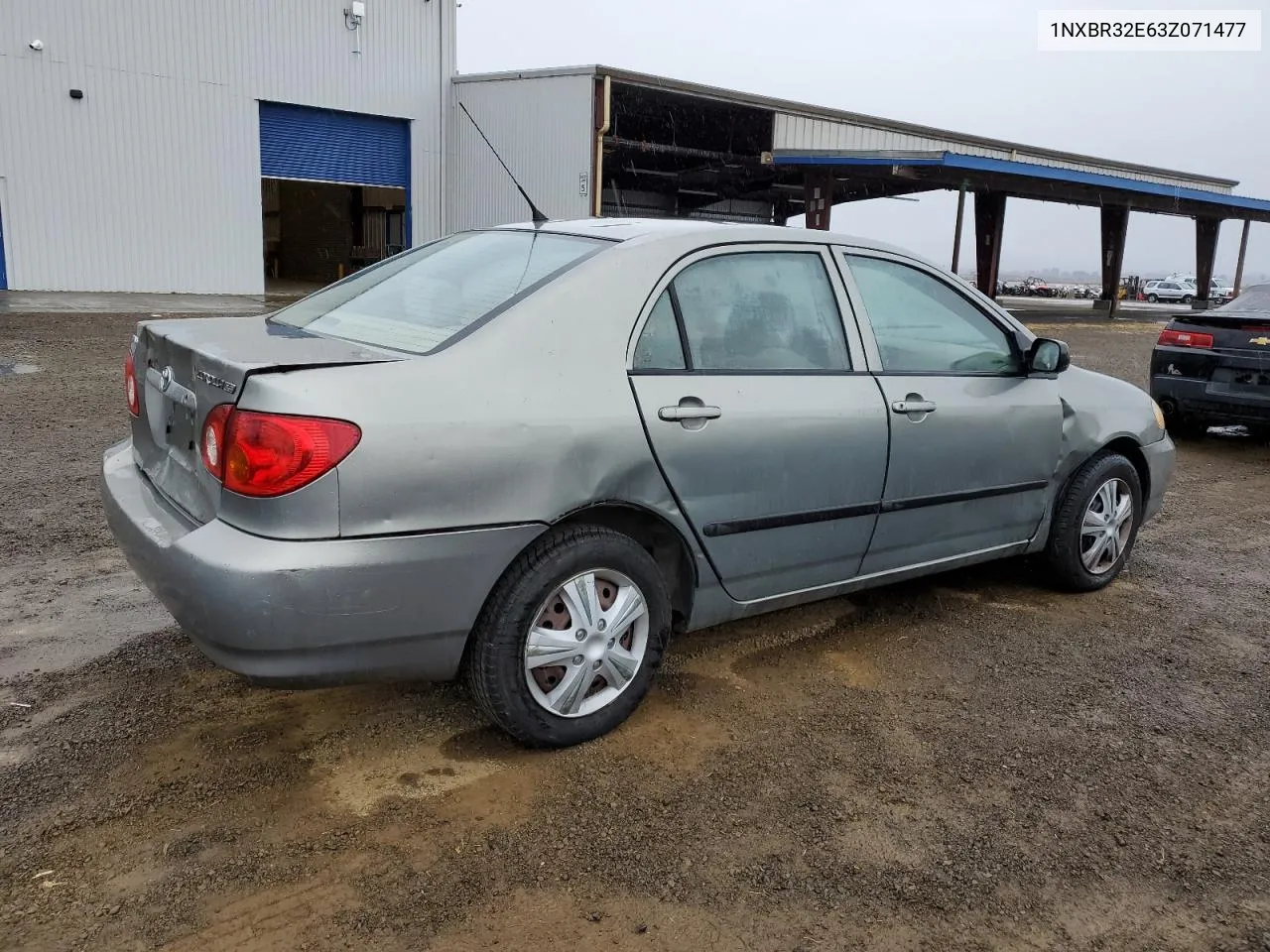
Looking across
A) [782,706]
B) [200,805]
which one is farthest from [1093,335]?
[200,805]

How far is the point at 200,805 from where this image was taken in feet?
8.77

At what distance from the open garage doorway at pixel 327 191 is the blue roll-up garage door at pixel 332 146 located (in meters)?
0.02

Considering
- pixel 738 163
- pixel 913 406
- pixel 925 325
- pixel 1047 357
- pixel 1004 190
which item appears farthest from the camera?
pixel 738 163

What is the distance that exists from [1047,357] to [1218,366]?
16.7 ft

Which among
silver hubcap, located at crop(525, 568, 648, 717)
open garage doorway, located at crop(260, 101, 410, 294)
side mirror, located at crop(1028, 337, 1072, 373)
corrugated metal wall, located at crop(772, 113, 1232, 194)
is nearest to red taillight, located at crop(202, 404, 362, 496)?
silver hubcap, located at crop(525, 568, 648, 717)

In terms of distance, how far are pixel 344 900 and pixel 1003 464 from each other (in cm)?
294

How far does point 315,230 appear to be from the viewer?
31781mm

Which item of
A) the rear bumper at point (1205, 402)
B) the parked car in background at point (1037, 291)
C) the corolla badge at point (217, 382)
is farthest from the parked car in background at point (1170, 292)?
the corolla badge at point (217, 382)

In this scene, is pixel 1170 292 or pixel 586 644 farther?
pixel 1170 292

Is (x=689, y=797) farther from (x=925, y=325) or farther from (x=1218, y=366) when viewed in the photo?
(x=1218, y=366)

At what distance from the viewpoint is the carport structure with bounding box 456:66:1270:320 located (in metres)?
21.2

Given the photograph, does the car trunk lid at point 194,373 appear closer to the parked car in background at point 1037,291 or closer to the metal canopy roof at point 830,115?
the metal canopy roof at point 830,115

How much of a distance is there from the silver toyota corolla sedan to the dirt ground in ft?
1.10

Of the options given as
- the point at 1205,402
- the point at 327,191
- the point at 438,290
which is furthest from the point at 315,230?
the point at 438,290
